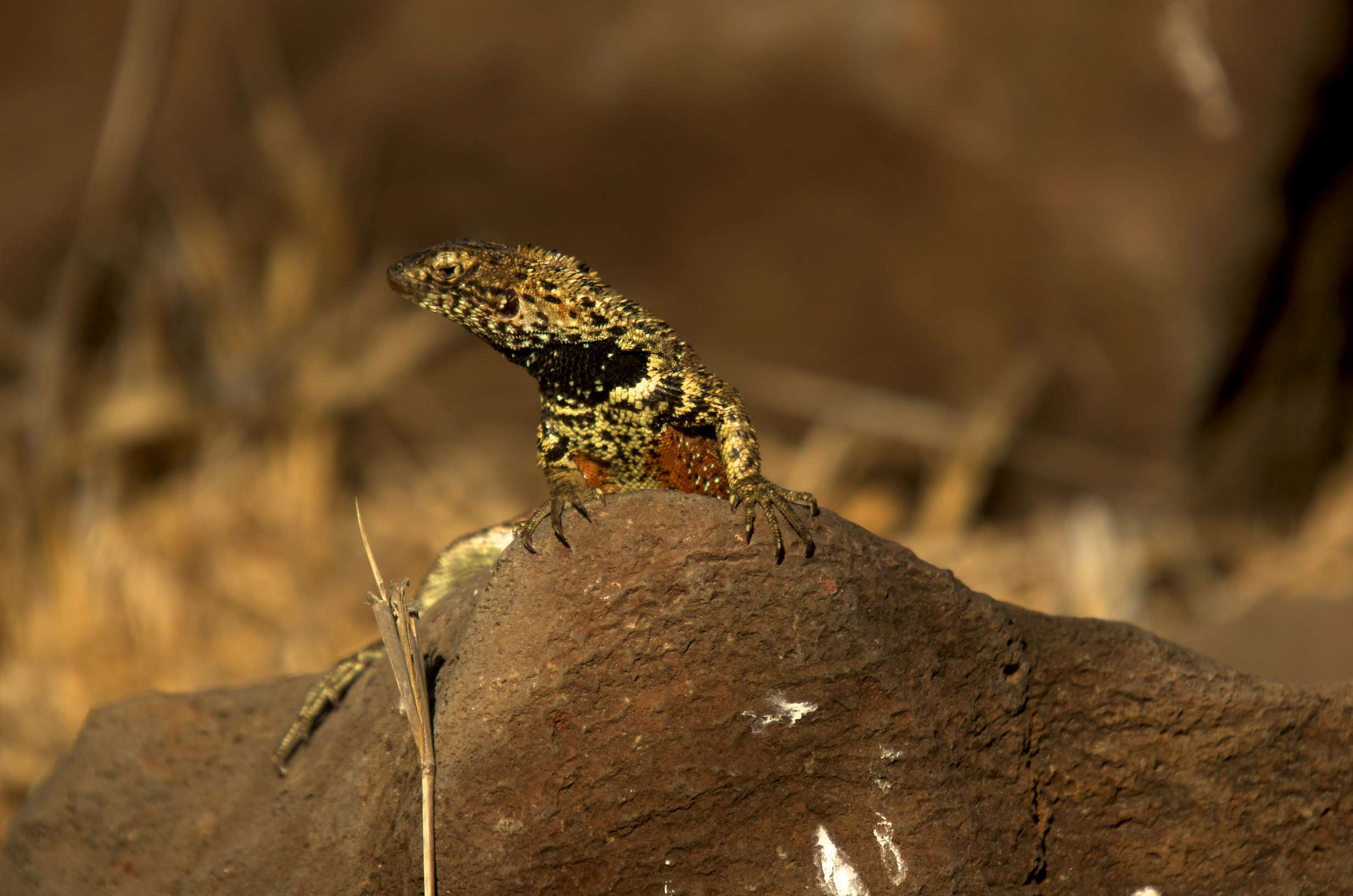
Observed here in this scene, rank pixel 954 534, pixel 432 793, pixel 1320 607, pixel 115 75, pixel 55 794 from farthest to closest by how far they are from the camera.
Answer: pixel 115 75
pixel 954 534
pixel 1320 607
pixel 55 794
pixel 432 793

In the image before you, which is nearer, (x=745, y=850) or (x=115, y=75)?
(x=745, y=850)

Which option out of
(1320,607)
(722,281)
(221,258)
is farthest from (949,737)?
(221,258)

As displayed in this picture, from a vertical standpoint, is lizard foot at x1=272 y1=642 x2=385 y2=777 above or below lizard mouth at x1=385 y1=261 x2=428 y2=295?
below

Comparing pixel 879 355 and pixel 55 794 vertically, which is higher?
pixel 879 355

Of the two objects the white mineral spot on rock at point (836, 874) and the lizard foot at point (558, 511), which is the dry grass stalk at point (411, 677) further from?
the white mineral spot on rock at point (836, 874)

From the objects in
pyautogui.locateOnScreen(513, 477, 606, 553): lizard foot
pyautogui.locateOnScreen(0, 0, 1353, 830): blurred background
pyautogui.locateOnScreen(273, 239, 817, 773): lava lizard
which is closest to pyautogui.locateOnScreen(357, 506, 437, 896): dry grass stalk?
pyautogui.locateOnScreen(513, 477, 606, 553): lizard foot

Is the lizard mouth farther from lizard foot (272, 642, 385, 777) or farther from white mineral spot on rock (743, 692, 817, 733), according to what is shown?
white mineral spot on rock (743, 692, 817, 733)

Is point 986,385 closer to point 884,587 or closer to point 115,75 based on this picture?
point 884,587
